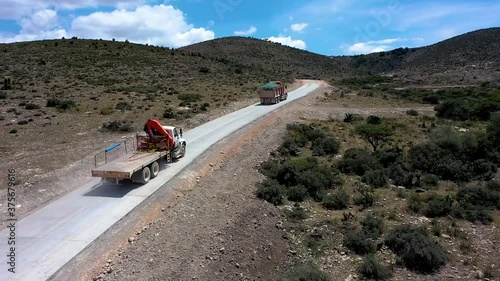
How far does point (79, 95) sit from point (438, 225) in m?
38.1

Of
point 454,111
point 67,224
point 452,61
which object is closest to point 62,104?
point 67,224

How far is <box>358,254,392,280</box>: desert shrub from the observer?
12.3 metres

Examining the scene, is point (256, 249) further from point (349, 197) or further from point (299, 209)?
point (349, 197)

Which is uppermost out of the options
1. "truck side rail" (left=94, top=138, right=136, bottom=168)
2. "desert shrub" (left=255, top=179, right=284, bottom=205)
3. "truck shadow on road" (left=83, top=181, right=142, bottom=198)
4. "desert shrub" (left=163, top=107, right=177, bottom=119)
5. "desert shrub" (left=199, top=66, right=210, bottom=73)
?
"desert shrub" (left=199, top=66, right=210, bottom=73)

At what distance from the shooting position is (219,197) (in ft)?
54.7

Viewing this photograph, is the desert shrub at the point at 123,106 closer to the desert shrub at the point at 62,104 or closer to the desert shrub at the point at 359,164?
the desert shrub at the point at 62,104

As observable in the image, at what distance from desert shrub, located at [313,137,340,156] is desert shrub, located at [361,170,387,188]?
4.68 metres

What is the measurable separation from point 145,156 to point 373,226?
30.3ft

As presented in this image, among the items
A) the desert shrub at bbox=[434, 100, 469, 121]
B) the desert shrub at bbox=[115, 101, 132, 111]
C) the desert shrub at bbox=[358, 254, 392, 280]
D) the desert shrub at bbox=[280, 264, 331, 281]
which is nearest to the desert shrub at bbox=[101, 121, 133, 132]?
the desert shrub at bbox=[115, 101, 132, 111]

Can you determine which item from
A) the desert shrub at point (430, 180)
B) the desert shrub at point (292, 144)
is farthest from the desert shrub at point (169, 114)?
the desert shrub at point (430, 180)

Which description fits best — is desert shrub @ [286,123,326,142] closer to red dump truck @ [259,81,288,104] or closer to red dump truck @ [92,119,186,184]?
red dump truck @ [259,81,288,104]

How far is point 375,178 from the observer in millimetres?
20672

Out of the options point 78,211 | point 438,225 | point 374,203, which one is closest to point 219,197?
point 78,211

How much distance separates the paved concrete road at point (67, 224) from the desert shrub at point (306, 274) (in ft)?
18.2
